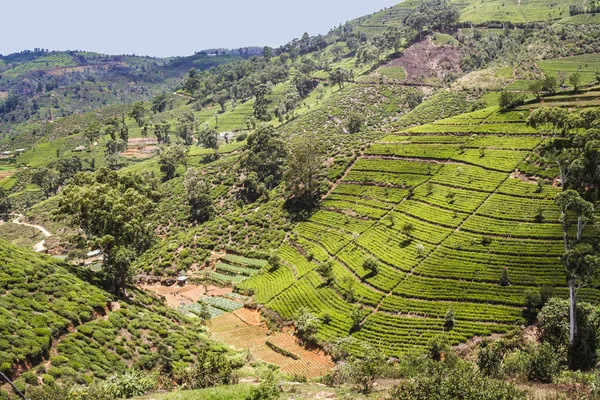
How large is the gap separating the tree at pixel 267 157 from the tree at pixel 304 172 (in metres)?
22.1

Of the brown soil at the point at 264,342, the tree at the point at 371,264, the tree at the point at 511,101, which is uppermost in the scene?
the tree at the point at 511,101

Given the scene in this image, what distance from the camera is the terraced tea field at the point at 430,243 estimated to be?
56.4 meters

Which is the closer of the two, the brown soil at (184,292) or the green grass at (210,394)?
the green grass at (210,394)

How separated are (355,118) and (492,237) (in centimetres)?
9632

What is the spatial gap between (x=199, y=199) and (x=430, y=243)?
7247 cm

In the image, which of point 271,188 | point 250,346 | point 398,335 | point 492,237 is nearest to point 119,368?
point 250,346

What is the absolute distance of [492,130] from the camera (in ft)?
317

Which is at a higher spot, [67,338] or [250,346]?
[67,338]

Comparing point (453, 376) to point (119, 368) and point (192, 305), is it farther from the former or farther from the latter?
point (192, 305)

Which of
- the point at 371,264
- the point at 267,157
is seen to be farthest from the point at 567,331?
the point at 267,157

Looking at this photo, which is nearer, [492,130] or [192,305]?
[192,305]

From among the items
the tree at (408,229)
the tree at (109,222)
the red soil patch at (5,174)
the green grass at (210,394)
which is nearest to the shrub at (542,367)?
the green grass at (210,394)

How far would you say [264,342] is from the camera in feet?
204

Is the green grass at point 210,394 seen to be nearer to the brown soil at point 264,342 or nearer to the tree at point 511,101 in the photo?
the brown soil at point 264,342
